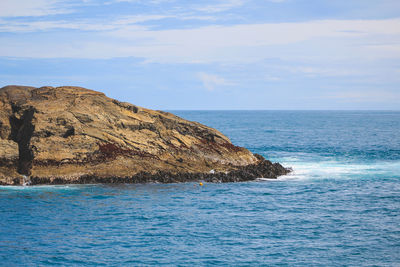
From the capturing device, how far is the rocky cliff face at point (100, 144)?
117ft

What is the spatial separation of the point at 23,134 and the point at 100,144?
20.7 ft

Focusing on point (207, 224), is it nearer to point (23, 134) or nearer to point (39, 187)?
point (39, 187)

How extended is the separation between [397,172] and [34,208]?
32.9 metres

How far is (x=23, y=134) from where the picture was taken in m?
37.8

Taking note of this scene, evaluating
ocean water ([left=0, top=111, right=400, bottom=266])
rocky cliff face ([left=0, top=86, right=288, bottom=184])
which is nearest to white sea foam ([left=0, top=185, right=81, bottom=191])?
ocean water ([left=0, top=111, right=400, bottom=266])

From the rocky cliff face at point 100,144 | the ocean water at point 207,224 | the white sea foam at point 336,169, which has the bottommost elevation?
the ocean water at point 207,224

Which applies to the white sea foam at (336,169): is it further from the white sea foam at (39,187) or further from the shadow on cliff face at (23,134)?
the shadow on cliff face at (23,134)

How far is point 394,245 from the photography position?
22.2 m

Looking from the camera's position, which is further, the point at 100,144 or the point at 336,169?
the point at 336,169

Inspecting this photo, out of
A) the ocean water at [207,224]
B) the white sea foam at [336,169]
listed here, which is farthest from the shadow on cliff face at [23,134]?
the white sea foam at [336,169]

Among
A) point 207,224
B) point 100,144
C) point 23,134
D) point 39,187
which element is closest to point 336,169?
point 100,144

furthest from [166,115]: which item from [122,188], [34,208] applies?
[34,208]

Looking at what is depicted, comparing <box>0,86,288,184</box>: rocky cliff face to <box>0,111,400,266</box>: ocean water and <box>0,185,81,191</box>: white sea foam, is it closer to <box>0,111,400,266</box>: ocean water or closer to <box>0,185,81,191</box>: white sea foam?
<box>0,185,81,191</box>: white sea foam

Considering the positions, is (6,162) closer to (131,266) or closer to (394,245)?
(131,266)
